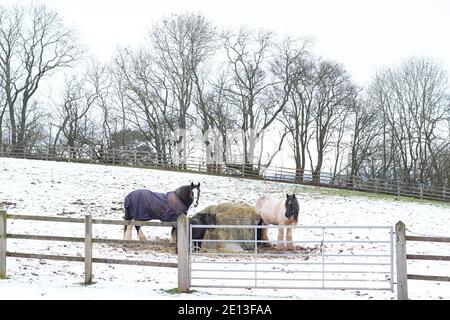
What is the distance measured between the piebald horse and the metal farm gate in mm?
252

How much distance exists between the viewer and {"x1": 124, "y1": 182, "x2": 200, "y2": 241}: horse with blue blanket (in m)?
14.7

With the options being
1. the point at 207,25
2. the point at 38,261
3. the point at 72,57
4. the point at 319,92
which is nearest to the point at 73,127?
the point at 72,57

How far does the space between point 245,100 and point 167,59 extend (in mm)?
6482

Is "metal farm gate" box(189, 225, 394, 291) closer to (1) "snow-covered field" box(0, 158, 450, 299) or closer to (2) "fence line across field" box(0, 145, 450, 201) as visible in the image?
(1) "snow-covered field" box(0, 158, 450, 299)

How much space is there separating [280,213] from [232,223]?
5.14 ft

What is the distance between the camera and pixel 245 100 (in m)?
39.4

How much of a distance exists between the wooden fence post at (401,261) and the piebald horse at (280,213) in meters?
6.34

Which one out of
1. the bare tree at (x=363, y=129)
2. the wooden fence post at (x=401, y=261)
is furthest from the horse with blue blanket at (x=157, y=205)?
the bare tree at (x=363, y=129)

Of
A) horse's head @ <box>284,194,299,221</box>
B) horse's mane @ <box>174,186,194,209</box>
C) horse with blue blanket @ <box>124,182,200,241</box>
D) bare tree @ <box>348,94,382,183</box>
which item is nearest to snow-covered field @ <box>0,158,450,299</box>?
horse with blue blanket @ <box>124,182,200,241</box>

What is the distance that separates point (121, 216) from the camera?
19219mm

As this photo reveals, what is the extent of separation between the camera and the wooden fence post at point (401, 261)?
7.79 m
